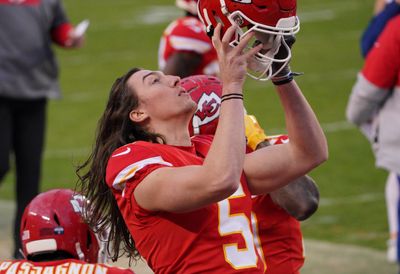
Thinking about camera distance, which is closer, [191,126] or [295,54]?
[191,126]

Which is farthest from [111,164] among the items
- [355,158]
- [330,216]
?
[355,158]

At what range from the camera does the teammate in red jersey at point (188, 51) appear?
6688 mm

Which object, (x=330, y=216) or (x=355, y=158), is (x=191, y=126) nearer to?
(x=330, y=216)

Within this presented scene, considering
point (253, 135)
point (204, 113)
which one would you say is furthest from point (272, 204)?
point (204, 113)

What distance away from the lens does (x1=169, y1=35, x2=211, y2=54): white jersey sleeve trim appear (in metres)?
6.70

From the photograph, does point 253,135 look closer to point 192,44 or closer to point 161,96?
point 161,96

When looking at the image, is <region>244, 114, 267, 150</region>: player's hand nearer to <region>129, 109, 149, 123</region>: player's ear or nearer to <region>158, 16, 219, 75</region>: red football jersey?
<region>129, 109, 149, 123</region>: player's ear

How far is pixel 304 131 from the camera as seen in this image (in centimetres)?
360

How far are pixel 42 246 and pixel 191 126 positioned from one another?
2.37ft

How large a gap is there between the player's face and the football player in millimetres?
435

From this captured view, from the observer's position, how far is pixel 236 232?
3.43 metres

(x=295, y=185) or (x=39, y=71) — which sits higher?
(x=295, y=185)

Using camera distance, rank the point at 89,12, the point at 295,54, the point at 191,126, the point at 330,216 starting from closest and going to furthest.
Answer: the point at 191,126 < the point at 330,216 < the point at 295,54 < the point at 89,12

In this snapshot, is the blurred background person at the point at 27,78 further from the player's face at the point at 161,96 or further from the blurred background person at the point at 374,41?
the player's face at the point at 161,96
